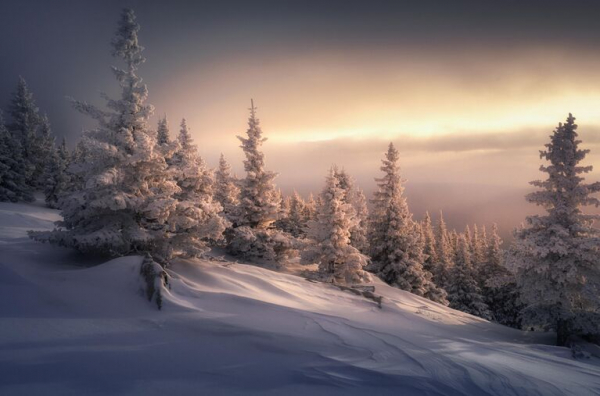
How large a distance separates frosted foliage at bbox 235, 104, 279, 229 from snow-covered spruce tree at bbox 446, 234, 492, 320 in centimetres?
2694

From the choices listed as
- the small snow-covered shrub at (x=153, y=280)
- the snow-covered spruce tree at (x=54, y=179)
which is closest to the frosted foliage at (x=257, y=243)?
the small snow-covered shrub at (x=153, y=280)

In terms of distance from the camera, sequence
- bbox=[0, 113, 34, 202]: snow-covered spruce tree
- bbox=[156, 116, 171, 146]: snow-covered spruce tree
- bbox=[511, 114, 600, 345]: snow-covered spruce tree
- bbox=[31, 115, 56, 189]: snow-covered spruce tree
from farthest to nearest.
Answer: bbox=[31, 115, 56, 189]: snow-covered spruce tree < bbox=[0, 113, 34, 202]: snow-covered spruce tree < bbox=[156, 116, 171, 146]: snow-covered spruce tree < bbox=[511, 114, 600, 345]: snow-covered spruce tree

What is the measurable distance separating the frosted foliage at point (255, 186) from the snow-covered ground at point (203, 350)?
47.7 feet

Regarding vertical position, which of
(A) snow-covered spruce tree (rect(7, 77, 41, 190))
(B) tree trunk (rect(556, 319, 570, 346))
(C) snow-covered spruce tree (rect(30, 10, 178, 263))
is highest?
(A) snow-covered spruce tree (rect(7, 77, 41, 190))

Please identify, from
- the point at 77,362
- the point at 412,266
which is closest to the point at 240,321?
the point at 77,362

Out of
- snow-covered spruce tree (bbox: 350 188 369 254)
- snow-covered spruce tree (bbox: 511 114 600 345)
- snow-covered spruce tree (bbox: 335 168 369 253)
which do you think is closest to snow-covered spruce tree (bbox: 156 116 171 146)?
snow-covered spruce tree (bbox: 335 168 369 253)

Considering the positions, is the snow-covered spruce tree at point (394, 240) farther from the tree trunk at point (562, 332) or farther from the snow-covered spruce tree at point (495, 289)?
the snow-covered spruce tree at point (495, 289)

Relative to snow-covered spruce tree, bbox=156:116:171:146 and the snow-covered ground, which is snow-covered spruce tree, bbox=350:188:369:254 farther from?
the snow-covered ground

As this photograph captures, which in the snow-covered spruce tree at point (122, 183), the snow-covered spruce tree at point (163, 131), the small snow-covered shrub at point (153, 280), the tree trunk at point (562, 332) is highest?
the snow-covered spruce tree at point (163, 131)

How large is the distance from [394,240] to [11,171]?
3885cm

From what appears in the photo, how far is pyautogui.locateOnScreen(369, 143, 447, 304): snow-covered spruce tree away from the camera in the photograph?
25484 mm

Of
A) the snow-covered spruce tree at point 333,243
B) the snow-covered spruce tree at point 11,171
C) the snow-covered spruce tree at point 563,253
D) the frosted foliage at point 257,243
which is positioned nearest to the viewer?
the snow-covered spruce tree at point 563,253

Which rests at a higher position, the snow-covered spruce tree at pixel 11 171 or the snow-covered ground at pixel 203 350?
the snow-covered spruce tree at pixel 11 171

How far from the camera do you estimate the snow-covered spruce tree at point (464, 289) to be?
3722cm
